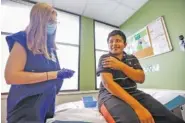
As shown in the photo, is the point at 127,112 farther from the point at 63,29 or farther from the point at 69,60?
the point at 63,29

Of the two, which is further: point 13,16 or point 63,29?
point 63,29

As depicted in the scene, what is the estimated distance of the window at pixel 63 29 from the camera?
2664 mm

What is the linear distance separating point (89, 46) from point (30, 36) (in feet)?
8.65

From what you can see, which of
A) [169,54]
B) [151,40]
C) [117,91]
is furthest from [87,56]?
[117,91]

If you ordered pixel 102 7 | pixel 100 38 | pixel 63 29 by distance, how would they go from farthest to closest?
pixel 100 38 → pixel 63 29 → pixel 102 7

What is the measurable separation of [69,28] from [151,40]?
1.89 meters

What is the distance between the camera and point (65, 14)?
3297 millimetres

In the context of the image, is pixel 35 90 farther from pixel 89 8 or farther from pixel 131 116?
pixel 89 8

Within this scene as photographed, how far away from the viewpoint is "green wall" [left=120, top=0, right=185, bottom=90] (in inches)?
84.8

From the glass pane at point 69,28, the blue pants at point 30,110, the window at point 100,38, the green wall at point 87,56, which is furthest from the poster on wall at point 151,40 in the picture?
the blue pants at point 30,110

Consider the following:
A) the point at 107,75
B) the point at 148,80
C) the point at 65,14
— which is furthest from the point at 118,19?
the point at 107,75

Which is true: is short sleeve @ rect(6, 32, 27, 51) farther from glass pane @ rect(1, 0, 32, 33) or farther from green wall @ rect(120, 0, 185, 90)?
green wall @ rect(120, 0, 185, 90)

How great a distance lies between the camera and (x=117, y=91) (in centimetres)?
103

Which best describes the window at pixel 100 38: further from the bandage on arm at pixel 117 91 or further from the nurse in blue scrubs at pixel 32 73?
the nurse in blue scrubs at pixel 32 73
